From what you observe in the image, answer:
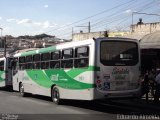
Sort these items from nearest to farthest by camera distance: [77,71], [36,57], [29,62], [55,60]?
[77,71], [55,60], [36,57], [29,62]

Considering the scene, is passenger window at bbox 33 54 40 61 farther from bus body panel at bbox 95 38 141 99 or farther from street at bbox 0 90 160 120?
bus body panel at bbox 95 38 141 99

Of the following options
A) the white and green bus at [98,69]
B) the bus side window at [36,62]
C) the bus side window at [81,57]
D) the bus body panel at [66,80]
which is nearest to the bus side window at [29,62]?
the bus body panel at [66,80]

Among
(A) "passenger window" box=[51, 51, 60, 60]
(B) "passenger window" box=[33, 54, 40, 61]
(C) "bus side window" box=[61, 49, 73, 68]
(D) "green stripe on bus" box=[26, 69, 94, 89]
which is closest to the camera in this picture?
(D) "green stripe on bus" box=[26, 69, 94, 89]

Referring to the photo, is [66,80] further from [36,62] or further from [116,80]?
[36,62]

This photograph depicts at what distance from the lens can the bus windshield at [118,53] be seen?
1545 centimetres

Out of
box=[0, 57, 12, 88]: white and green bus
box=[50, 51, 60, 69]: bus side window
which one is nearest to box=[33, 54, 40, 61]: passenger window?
box=[50, 51, 60, 69]: bus side window

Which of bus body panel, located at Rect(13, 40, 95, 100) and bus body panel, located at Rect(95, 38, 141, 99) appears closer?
bus body panel, located at Rect(95, 38, 141, 99)

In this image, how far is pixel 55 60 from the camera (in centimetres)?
1911

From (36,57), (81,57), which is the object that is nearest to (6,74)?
(36,57)

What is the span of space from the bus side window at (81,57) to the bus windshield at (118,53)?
0.71 meters

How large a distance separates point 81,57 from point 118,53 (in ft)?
5.02

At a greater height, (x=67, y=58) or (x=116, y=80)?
(x=67, y=58)

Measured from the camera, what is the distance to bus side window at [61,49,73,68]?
17.3 metres

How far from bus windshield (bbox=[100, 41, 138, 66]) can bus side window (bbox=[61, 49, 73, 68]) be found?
2.19 meters
